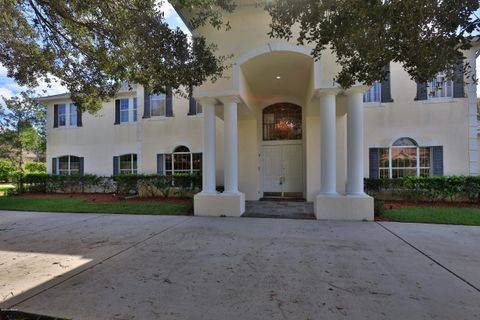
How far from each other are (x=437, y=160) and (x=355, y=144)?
5644 mm

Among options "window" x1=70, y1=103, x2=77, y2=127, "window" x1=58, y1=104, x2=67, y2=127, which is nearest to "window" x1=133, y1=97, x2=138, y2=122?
"window" x1=70, y1=103, x2=77, y2=127

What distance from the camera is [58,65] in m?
7.50

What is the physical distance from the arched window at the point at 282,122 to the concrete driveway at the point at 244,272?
5.94m

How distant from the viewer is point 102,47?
6453 mm

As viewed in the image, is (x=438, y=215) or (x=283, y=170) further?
(x=283, y=170)

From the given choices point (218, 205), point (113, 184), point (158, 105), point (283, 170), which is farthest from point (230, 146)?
point (113, 184)

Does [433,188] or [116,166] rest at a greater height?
[116,166]

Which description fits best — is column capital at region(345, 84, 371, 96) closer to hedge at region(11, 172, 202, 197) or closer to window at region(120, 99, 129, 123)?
hedge at region(11, 172, 202, 197)

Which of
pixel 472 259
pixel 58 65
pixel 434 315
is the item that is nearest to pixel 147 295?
pixel 434 315

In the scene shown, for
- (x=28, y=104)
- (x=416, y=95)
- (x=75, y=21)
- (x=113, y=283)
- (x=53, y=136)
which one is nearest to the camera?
(x=113, y=283)

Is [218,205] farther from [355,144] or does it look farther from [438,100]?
[438,100]

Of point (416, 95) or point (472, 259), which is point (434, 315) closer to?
point (472, 259)

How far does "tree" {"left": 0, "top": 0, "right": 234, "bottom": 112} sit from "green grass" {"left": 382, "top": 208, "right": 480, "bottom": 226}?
21.5ft

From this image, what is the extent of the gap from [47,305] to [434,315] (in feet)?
13.8
